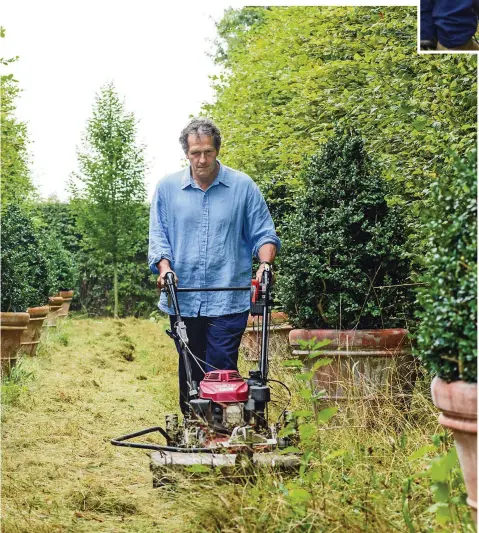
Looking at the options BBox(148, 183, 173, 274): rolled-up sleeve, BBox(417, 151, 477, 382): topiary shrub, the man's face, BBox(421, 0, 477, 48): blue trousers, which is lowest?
BBox(417, 151, 477, 382): topiary shrub

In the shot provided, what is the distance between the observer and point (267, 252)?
4.04 m

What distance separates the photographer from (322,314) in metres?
4.49

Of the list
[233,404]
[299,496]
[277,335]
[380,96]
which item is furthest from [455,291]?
[277,335]

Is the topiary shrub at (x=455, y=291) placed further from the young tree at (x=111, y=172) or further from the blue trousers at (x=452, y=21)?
the young tree at (x=111, y=172)

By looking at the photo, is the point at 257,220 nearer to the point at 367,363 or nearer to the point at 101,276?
the point at 367,363

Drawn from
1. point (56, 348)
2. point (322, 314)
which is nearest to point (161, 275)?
point (322, 314)

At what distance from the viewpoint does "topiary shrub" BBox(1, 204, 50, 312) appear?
7098 mm

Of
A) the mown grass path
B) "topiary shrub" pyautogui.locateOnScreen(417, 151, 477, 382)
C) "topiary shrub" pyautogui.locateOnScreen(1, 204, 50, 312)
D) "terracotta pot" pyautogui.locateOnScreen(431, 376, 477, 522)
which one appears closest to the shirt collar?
the mown grass path

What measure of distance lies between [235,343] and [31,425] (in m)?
1.65

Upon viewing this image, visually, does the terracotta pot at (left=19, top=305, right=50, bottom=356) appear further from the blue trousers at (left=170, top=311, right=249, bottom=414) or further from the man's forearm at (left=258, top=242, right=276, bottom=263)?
the man's forearm at (left=258, top=242, right=276, bottom=263)

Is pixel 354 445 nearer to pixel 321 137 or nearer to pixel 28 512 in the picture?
pixel 28 512

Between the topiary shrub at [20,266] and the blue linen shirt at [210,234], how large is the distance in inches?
125

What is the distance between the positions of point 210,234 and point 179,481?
1.29m

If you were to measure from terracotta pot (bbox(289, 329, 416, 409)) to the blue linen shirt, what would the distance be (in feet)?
1.77
